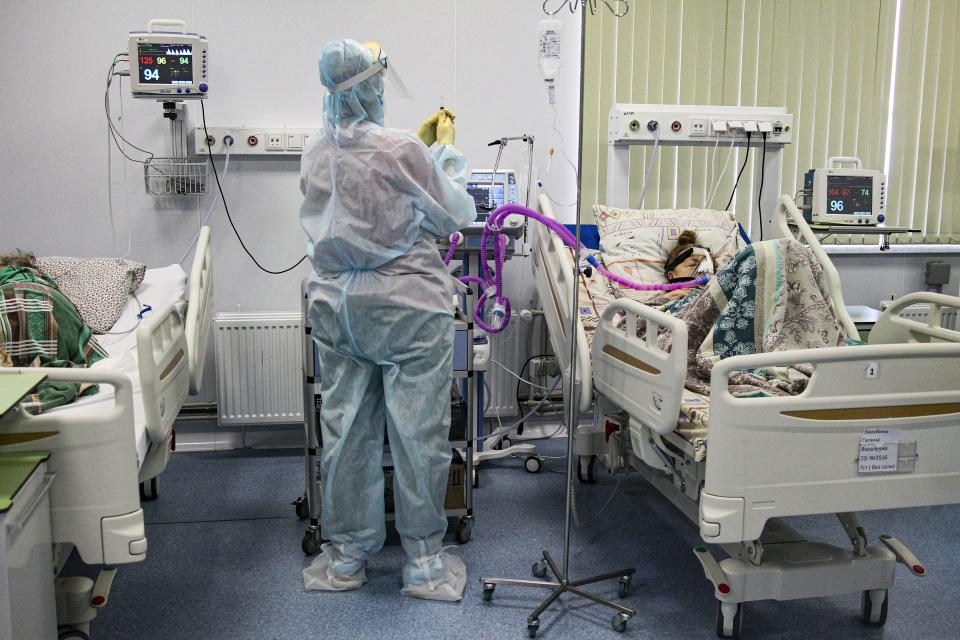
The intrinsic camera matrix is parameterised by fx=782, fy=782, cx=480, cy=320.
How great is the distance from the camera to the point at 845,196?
3451 mm

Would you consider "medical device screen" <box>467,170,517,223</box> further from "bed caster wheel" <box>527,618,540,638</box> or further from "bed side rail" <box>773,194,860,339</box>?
"bed caster wheel" <box>527,618,540,638</box>

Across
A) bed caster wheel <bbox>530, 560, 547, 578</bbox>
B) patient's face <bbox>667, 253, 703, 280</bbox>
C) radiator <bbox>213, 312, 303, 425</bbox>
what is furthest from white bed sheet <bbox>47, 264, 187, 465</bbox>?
patient's face <bbox>667, 253, 703, 280</bbox>

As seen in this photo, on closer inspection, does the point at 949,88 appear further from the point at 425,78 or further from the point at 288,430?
the point at 288,430

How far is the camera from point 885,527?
9.18ft

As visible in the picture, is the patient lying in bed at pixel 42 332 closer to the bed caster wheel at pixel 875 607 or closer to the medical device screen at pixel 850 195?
the bed caster wheel at pixel 875 607

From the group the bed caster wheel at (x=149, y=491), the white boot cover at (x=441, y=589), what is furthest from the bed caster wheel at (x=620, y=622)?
the bed caster wheel at (x=149, y=491)

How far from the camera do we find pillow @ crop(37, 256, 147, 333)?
2703 millimetres

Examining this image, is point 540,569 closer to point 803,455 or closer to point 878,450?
point 803,455

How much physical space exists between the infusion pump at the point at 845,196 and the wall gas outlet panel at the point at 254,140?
2.22 m

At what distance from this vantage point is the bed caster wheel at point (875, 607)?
6.90 feet

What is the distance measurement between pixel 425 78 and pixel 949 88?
264cm

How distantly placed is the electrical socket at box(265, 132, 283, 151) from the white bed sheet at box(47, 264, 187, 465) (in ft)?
2.23

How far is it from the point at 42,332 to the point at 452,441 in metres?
1.30

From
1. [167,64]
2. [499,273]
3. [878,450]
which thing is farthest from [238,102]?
[878,450]
